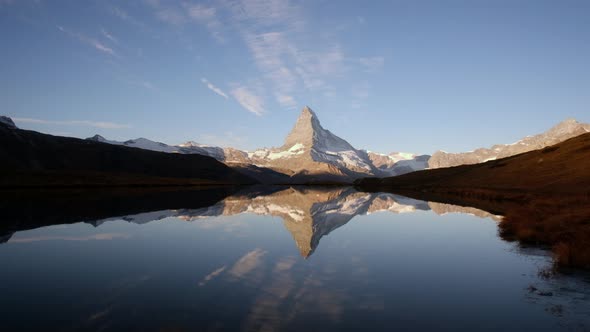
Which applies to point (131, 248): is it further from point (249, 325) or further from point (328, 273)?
point (249, 325)

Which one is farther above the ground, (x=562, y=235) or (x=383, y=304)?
(x=562, y=235)

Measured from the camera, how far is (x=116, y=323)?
12844 millimetres

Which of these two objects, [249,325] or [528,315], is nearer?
[249,325]

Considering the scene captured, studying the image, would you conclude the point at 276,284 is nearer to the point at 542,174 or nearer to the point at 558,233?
the point at 558,233

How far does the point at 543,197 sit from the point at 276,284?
214ft

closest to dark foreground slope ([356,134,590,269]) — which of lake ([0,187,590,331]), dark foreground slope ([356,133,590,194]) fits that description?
dark foreground slope ([356,133,590,194])

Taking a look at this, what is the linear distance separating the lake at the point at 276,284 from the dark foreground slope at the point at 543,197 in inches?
86.3

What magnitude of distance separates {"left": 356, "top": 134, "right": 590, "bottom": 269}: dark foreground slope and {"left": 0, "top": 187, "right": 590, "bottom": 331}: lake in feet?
7.20

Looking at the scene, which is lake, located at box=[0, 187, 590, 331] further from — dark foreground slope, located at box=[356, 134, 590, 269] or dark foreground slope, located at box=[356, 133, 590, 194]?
dark foreground slope, located at box=[356, 133, 590, 194]

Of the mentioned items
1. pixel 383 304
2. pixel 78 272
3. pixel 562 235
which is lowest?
pixel 78 272

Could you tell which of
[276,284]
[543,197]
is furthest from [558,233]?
[543,197]

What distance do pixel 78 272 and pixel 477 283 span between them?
21.1 metres

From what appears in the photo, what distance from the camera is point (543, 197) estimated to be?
218 ft

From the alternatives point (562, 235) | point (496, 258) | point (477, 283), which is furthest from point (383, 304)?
point (562, 235)
